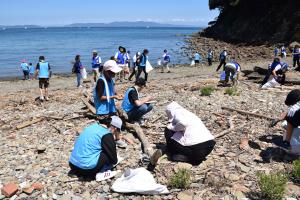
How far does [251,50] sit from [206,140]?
142 feet

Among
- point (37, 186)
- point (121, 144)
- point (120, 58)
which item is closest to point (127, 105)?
point (121, 144)

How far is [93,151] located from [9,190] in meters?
1.64

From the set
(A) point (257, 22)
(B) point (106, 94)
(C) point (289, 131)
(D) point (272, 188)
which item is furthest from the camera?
(A) point (257, 22)

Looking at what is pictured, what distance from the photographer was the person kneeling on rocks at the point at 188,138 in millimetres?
7531

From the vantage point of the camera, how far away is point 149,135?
971cm

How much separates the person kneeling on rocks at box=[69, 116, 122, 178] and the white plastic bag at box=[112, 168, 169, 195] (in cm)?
51

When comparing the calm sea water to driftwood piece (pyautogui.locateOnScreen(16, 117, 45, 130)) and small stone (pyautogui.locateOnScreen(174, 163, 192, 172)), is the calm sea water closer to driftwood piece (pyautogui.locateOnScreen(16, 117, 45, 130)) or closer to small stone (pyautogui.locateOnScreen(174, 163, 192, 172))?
driftwood piece (pyautogui.locateOnScreen(16, 117, 45, 130))

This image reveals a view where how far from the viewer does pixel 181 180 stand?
6.62m

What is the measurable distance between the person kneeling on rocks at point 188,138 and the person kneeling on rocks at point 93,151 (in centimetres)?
141

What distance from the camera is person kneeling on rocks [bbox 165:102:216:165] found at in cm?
753

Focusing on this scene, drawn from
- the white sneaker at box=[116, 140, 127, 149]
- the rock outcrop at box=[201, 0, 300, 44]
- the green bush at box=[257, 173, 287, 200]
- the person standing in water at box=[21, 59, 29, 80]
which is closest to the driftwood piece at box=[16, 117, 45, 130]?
the white sneaker at box=[116, 140, 127, 149]

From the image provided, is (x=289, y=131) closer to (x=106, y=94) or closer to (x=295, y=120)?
(x=295, y=120)

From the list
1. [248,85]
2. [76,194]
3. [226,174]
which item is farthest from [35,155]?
[248,85]

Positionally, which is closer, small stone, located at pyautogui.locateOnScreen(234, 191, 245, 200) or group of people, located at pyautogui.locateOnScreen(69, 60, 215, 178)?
small stone, located at pyautogui.locateOnScreen(234, 191, 245, 200)
